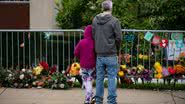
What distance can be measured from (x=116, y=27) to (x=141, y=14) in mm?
7404

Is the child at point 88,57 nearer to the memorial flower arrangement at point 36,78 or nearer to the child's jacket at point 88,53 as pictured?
the child's jacket at point 88,53

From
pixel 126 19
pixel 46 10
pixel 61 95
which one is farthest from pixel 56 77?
pixel 46 10

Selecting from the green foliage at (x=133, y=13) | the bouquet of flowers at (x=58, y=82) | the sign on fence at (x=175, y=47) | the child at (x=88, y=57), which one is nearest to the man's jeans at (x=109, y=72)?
the child at (x=88, y=57)

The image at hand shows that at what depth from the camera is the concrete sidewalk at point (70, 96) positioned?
1095cm

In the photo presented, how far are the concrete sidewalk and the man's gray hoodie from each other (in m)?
1.45

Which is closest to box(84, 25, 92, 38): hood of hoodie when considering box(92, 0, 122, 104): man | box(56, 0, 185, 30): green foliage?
box(92, 0, 122, 104): man

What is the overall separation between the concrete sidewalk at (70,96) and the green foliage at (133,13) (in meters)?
3.03

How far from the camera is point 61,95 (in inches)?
460

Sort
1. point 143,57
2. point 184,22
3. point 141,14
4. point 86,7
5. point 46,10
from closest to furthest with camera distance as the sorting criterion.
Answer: point 143,57, point 184,22, point 141,14, point 86,7, point 46,10

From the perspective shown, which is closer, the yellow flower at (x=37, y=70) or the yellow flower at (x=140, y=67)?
the yellow flower at (x=37, y=70)

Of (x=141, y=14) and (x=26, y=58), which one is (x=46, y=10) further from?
(x=26, y=58)

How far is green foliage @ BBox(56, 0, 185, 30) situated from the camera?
48.2ft

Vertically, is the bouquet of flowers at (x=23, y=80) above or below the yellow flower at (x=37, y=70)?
below

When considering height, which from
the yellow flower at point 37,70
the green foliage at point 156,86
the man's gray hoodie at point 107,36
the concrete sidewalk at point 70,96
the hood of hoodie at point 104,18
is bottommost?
the concrete sidewalk at point 70,96
